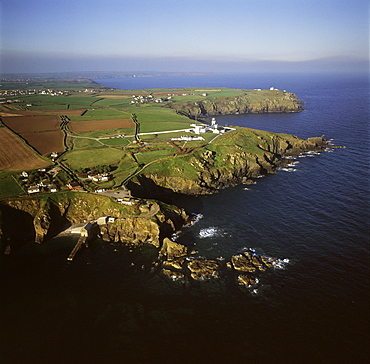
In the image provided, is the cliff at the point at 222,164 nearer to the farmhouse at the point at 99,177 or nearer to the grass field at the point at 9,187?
the farmhouse at the point at 99,177

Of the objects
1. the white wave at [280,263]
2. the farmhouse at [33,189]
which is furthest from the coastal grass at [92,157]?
the white wave at [280,263]

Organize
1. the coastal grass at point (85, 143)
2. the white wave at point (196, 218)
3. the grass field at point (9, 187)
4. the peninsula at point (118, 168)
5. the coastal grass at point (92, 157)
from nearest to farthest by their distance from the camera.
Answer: the peninsula at point (118, 168), the grass field at point (9, 187), the white wave at point (196, 218), the coastal grass at point (92, 157), the coastal grass at point (85, 143)

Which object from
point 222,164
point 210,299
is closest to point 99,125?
point 222,164

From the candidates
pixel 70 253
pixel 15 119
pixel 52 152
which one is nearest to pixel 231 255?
pixel 70 253

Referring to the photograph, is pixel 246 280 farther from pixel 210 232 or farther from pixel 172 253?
pixel 210 232

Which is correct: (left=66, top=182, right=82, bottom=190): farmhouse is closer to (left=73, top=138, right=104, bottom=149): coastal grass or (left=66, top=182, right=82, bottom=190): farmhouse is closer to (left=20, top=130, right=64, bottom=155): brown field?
(left=20, top=130, right=64, bottom=155): brown field

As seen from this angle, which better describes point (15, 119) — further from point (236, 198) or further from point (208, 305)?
point (208, 305)
